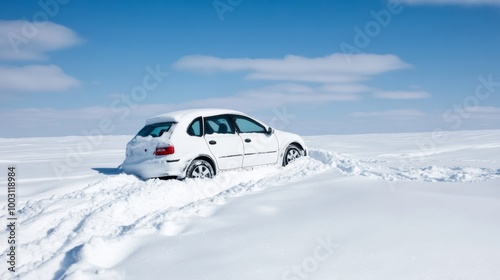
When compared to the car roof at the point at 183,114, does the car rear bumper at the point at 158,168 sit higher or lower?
lower

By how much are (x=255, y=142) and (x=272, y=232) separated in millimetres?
5121

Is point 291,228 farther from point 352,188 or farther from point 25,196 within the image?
point 25,196

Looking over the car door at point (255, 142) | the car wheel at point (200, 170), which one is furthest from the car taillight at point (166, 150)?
the car door at point (255, 142)

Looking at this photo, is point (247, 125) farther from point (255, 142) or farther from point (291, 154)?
point (291, 154)

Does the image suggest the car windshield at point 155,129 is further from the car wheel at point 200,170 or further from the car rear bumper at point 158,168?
the car wheel at point 200,170

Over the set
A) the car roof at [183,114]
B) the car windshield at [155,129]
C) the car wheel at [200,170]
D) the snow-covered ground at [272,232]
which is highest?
the car roof at [183,114]

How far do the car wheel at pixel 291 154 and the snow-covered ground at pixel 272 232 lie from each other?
7.93ft

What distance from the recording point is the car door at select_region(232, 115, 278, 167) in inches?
368

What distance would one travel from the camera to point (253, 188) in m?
6.93

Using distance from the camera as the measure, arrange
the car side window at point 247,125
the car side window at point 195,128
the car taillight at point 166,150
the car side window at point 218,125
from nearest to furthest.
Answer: the car taillight at point 166,150, the car side window at point 195,128, the car side window at point 218,125, the car side window at point 247,125

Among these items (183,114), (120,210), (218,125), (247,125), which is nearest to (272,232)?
(120,210)

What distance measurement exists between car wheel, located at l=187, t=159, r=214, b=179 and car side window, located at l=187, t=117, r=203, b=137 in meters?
0.60

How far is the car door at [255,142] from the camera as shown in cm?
935

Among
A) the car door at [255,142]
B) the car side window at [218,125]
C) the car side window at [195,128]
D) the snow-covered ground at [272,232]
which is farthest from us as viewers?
the car door at [255,142]
